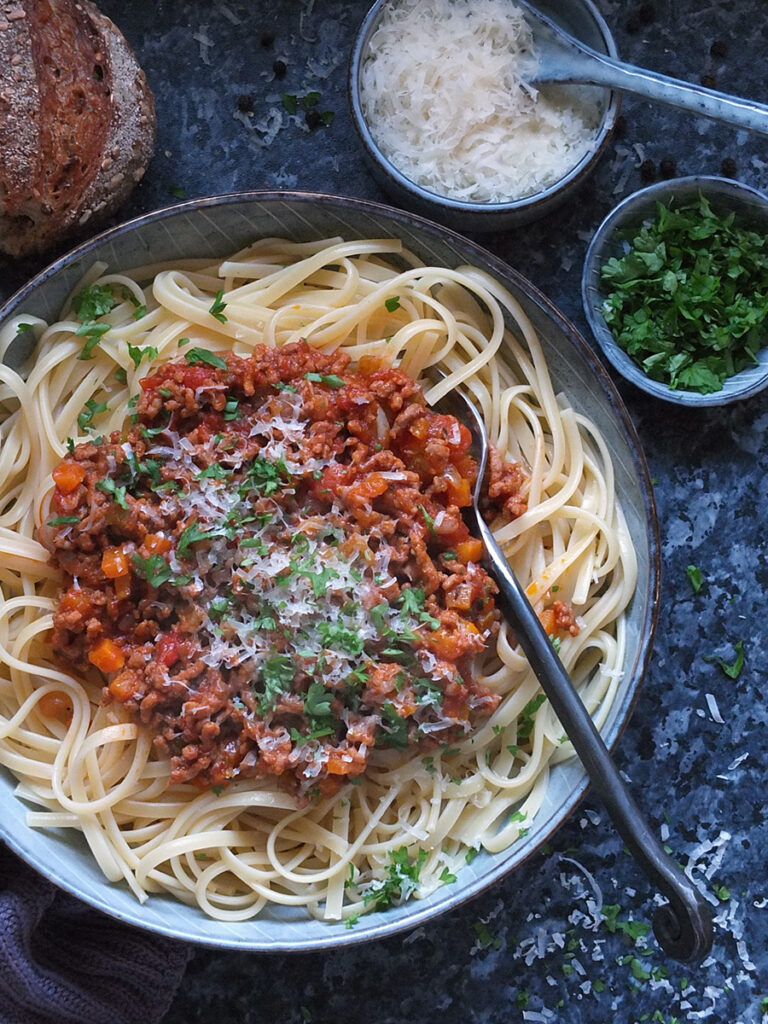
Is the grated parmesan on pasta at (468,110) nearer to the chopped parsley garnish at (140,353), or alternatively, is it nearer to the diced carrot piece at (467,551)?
the chopped parsley garnish at (140,353)

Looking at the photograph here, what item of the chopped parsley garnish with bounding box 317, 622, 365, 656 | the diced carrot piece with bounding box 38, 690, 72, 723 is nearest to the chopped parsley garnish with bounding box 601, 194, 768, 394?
the chopped parsley garnish with bounding box 317, 622, 365, 656

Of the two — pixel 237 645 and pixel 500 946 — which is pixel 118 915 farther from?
pixel 500 946

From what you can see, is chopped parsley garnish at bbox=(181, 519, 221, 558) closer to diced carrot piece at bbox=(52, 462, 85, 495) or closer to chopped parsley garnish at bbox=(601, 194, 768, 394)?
diced carrot piece at bbox=(52, 462, 85, 495)

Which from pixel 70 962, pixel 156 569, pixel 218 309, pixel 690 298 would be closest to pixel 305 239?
pixel 218 309

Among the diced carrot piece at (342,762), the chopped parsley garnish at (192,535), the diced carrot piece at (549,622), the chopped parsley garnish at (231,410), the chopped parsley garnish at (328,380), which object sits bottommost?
the diced carrot piece at (549,622)

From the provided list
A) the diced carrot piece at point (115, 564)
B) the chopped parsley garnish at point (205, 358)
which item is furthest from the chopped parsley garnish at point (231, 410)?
the diced carrot piece at point (115, 564)

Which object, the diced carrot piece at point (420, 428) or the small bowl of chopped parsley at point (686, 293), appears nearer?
the diced carrot piece at point (420, 428)

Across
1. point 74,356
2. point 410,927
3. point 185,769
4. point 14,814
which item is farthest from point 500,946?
point 74,356
